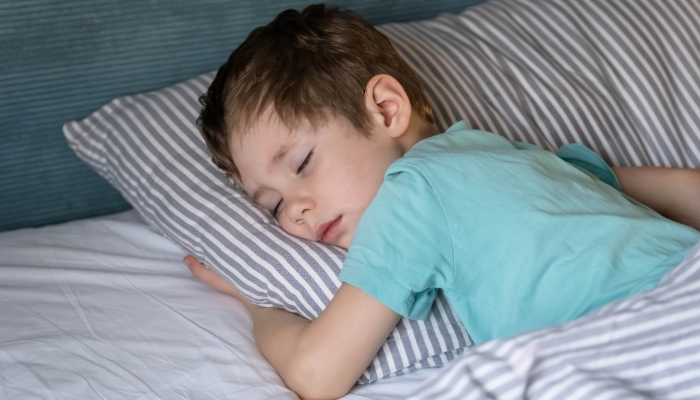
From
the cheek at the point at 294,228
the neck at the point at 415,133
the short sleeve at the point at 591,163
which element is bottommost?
the cheek at the point at 294,228

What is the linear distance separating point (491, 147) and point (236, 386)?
499 mm

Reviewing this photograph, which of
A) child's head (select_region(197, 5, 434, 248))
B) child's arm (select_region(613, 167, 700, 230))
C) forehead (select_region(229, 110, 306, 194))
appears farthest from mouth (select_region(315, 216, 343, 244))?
child's arm (select_region(613, 167, 700, 230))

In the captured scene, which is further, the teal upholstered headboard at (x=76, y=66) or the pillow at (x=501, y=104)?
the teal upholstered headboard at (x=76, y=66)

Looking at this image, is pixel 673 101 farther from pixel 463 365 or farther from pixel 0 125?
pixel 0 125

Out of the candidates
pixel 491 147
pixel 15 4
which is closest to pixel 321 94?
pixel 491 147

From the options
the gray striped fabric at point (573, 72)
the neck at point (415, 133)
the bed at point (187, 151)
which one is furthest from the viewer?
the gray striped fabric at point (573, 72)

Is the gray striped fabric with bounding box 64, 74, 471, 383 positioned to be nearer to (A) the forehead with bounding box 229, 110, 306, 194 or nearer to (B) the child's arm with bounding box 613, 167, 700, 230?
(A) the forehead with bounding box 229, 110, 306, 194

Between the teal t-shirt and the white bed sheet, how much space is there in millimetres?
170

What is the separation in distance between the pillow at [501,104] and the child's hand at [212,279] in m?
0.03

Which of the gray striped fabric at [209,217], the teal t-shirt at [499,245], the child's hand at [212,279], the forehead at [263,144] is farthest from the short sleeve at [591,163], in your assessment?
the child's hand at [212,279]

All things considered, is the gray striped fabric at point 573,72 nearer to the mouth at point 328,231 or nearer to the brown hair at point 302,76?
the brown hair at point 302,76

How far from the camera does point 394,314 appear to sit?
36.7 inches

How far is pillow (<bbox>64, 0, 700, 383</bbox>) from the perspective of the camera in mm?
1239

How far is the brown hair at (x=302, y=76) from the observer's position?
1.08 m
